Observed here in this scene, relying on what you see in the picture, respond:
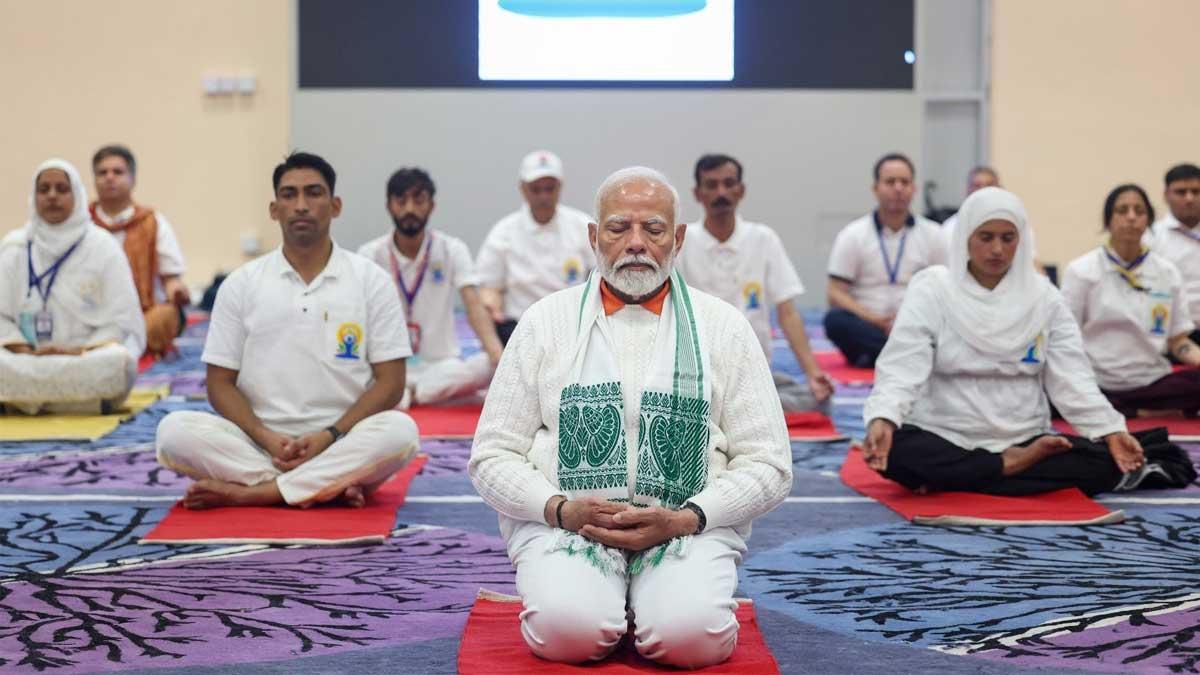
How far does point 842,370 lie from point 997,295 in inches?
130

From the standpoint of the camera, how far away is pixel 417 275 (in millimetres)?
6949

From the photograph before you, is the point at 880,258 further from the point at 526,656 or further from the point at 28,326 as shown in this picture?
the point at 526,656

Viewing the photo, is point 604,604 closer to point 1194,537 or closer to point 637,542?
point 637,542

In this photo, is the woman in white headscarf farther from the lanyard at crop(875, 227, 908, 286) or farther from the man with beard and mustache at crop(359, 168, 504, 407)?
the lanyard at crop(875, 227, 908, 286)

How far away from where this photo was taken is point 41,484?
15.9ft

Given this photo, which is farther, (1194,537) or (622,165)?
(622,165)

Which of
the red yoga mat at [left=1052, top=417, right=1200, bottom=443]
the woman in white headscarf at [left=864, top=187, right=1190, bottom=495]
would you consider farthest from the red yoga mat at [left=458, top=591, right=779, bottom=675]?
the red yoga mat at [left=1052, top=417, right=1200, bottom=443]

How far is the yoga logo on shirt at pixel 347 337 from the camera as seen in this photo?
14.6ft

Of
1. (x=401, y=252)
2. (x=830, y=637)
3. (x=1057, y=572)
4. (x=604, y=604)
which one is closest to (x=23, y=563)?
(x=604, y=604)

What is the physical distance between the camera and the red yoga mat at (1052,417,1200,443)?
19.1 ft

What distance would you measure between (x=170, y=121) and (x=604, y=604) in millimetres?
9587

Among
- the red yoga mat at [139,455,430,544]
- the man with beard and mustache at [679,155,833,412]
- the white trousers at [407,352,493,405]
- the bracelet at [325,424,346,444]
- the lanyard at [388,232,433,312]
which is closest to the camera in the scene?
the red yoga mat at [139,455,430,544]

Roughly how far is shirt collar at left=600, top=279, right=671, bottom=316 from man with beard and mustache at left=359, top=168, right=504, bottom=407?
3.67 meters

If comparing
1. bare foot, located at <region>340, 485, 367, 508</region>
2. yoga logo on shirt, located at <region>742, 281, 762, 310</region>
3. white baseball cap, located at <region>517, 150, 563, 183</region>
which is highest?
white baseball cap, located at <region>517, 150, 563, 183</region>
